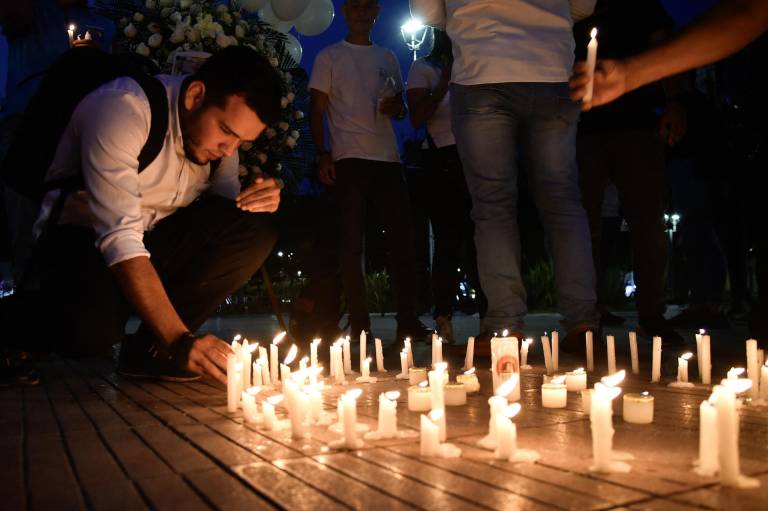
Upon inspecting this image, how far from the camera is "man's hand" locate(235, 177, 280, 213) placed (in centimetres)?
363

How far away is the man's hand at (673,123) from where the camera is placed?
434 cm

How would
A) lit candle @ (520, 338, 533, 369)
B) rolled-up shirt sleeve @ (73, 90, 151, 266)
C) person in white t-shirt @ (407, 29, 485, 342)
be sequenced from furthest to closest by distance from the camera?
person in white t-shirt @ (407, 29, 485, 342) → lit candle @ (520, 338, 533, 369) → rolled-up shirt sleeve @ (73, 90, 151, 266)

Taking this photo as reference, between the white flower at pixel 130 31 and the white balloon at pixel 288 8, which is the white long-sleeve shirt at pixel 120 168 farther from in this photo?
the white balloon at pixel 288 8

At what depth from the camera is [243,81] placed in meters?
3.10

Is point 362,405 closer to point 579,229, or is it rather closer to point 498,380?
point 498,380

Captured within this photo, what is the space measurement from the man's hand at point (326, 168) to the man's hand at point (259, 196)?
1.24 m

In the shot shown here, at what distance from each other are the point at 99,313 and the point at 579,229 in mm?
2434

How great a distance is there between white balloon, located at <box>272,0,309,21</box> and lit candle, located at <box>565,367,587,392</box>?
6.30 m

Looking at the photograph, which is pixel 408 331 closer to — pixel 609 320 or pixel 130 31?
pixel 609 320

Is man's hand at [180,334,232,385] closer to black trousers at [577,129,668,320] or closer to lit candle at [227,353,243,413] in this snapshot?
lit candle at [227,353,243,413]

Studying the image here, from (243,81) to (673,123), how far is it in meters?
2.70

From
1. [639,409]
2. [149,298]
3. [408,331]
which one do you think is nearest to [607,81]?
[639,409]

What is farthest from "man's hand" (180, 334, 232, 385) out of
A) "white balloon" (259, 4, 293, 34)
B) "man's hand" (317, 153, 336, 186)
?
"white balloon" (259, 4, 293, 34)

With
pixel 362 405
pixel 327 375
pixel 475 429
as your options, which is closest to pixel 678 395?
pixel 475 429
